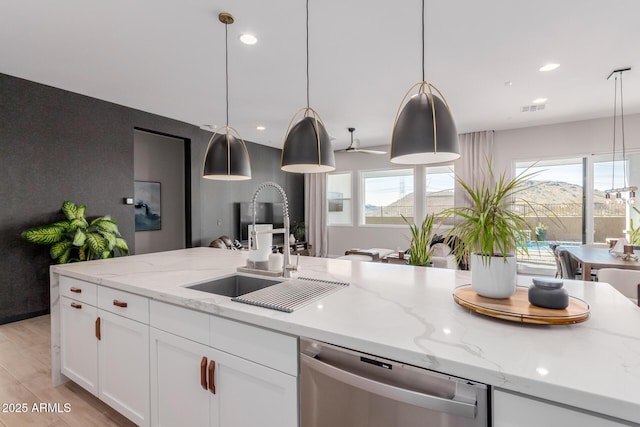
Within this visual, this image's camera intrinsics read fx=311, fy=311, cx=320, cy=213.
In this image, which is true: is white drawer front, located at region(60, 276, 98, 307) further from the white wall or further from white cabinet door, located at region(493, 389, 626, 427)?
the white wall

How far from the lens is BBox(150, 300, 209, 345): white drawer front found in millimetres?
1341

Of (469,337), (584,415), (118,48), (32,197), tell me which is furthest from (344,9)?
(32,197)

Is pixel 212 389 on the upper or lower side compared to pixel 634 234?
lower

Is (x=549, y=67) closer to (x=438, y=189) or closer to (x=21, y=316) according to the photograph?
(x=438, y=189)

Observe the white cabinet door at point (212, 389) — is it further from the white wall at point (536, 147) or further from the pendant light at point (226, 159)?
the white wall at point (536, 147)

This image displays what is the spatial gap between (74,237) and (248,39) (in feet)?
9.55

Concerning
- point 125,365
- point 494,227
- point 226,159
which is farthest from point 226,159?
point 494,227

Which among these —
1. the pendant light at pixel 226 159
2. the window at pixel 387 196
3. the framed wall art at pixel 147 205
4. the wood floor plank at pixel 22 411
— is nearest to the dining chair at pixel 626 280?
the pendant light at pixel 226 159

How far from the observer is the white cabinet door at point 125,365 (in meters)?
1.57

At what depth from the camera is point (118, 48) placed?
2857mm

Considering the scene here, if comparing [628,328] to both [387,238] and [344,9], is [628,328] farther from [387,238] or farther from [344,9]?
[387,238]

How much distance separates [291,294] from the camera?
54.9 inches

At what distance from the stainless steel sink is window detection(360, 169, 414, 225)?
559 cm

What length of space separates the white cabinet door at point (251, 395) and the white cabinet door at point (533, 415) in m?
0.63
